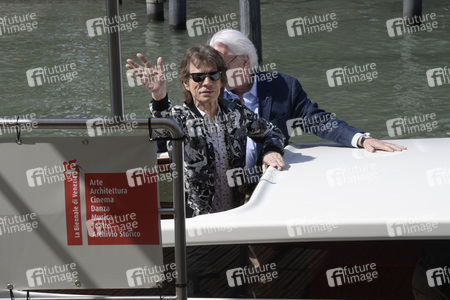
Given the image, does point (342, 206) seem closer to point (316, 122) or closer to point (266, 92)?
point (316, 122)

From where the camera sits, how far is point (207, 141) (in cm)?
337

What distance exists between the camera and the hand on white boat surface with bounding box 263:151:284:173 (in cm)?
335

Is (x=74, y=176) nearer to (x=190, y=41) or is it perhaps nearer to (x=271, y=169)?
(x=271, y=169)
